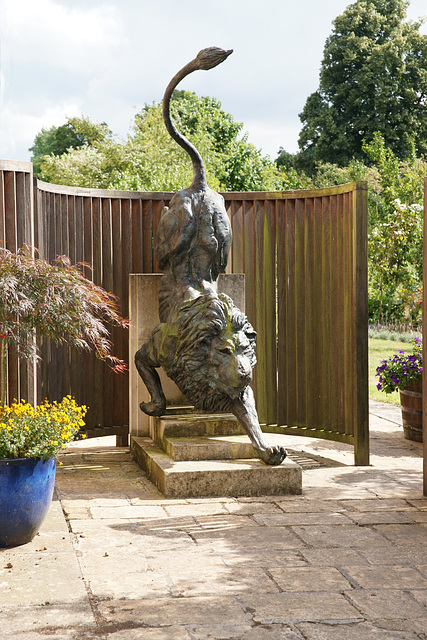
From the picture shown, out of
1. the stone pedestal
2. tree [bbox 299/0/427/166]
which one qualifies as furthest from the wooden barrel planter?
tree [bbox 299/0/427/166]

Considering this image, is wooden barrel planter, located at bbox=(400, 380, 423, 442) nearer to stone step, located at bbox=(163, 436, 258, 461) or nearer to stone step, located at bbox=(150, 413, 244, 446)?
stone step, located at bbox=(150, 413, 244, 446)

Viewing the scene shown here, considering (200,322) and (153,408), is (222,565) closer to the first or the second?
(200,322)

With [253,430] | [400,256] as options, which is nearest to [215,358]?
[253,430]

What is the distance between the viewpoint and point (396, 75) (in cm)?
3341

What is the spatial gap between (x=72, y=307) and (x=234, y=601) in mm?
2361

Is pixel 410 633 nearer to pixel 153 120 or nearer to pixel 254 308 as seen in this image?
pixel 254 308

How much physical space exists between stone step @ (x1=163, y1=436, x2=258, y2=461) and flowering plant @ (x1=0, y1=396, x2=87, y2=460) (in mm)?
1341

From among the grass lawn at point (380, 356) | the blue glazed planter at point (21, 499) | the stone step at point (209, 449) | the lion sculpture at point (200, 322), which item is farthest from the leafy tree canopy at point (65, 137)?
the blue glazed planter at point (21, 499)

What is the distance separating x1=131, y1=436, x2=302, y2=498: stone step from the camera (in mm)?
5648

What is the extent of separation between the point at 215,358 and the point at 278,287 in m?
1.97

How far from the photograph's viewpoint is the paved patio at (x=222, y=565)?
3.43m

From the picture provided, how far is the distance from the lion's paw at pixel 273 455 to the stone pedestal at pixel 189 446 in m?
0.05

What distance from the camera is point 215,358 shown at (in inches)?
235

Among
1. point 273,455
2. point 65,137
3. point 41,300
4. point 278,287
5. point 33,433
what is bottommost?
point 273,455
